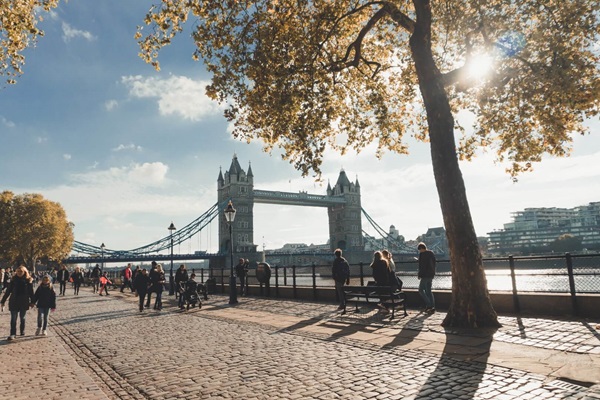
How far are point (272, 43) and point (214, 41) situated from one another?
1620 millimetres

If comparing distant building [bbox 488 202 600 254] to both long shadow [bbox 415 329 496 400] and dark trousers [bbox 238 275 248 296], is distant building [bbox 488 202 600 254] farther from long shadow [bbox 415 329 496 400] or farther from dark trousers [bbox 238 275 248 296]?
long shadow [bbox 415 329 496 400]

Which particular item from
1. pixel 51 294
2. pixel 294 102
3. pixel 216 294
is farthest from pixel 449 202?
pixel 216 294

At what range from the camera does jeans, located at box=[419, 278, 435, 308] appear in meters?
10.7

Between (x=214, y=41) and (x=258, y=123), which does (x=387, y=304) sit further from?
(x=214, y=41)

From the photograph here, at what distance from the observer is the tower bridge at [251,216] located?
92.1 m

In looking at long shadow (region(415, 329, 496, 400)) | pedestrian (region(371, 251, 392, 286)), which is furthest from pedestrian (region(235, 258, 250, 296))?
long shadow (region(415, 329, 496, 400))

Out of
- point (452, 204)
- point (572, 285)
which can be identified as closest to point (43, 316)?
point (452, 204)

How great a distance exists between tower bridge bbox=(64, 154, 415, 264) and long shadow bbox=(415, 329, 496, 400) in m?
73.6

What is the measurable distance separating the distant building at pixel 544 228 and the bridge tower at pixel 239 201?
7520 cm

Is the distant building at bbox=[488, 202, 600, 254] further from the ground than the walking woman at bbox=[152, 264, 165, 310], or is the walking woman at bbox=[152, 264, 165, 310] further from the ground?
the distant building at bbox=[488, 202, 600, 254]

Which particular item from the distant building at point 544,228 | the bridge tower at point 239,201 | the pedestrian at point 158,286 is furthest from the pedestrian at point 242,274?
the distant building at point 544,228

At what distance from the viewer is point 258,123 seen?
13617mm

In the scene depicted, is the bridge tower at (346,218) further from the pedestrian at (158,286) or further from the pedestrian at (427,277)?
the pedestrian at (427,277)

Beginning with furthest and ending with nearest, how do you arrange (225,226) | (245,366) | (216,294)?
(225,226) < (216,294) < (245,366)
